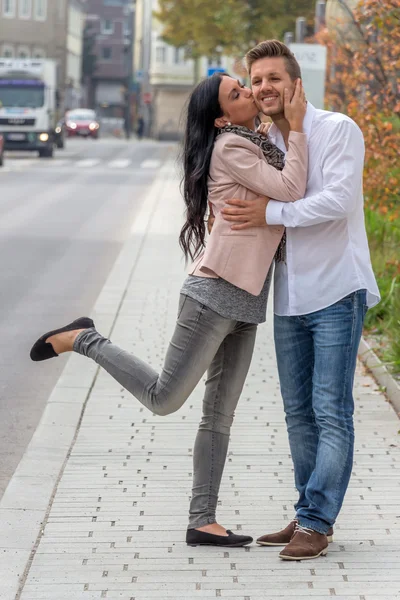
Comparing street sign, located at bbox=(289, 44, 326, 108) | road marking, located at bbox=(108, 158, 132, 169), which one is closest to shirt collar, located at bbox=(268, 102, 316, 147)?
street sign, located at bbox=(289, 44, 326, 108)

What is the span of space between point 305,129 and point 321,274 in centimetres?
49

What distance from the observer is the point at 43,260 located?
595 inches

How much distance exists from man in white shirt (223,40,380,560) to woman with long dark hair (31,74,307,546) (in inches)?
2.5

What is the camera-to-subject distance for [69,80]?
4348 inches

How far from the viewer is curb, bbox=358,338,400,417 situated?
718cm

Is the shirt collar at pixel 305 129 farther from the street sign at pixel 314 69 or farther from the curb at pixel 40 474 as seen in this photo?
the street sign at pixel 314 69

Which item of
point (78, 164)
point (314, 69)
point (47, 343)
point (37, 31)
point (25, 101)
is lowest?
point (78, 164)

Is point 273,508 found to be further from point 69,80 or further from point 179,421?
point 69,80

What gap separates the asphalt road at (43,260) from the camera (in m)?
7.54

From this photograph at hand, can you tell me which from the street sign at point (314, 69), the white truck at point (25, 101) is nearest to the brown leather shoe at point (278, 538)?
the street sign at point (314, 69)

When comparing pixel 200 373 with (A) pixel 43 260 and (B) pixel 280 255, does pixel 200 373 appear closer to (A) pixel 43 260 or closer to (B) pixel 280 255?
(B) pixel 280 255

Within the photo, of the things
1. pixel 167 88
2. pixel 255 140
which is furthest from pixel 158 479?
pixel 167 88

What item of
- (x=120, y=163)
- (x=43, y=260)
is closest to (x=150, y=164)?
(x=120, y=163)

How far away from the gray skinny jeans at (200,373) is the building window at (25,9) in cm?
10087
